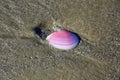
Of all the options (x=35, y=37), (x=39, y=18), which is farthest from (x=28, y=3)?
(x=35, y=37)

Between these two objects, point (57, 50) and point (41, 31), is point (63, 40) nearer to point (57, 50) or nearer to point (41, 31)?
point (57, 50)

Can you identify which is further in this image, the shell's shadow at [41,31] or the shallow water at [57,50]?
the shell's shadow at [41,31]

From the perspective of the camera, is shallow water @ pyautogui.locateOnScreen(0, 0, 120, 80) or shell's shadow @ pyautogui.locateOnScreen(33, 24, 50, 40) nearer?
shallow water @ pyautogui.locateOnScreen(0, 0, 120, 80)

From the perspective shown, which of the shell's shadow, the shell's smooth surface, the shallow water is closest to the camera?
the shallow water

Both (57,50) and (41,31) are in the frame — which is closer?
(57,50)

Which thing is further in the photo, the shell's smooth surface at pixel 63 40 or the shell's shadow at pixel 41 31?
the shell's shadow at pixel 41 31

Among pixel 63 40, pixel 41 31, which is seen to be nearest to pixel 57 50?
pixel 63 40

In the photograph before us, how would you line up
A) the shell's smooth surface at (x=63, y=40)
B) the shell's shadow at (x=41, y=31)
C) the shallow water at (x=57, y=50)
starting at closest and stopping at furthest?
the shallow water at (x=57, y=50)
the shell's smooth surface at (x=63, y=40)
the shell's shadow at (x=41, y=31)

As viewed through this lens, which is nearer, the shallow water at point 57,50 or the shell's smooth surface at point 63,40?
the shallow water at point 57,50

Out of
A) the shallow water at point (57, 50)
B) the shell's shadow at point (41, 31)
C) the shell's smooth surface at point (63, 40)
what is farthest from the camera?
the shell's shadow at point (41, 31)
